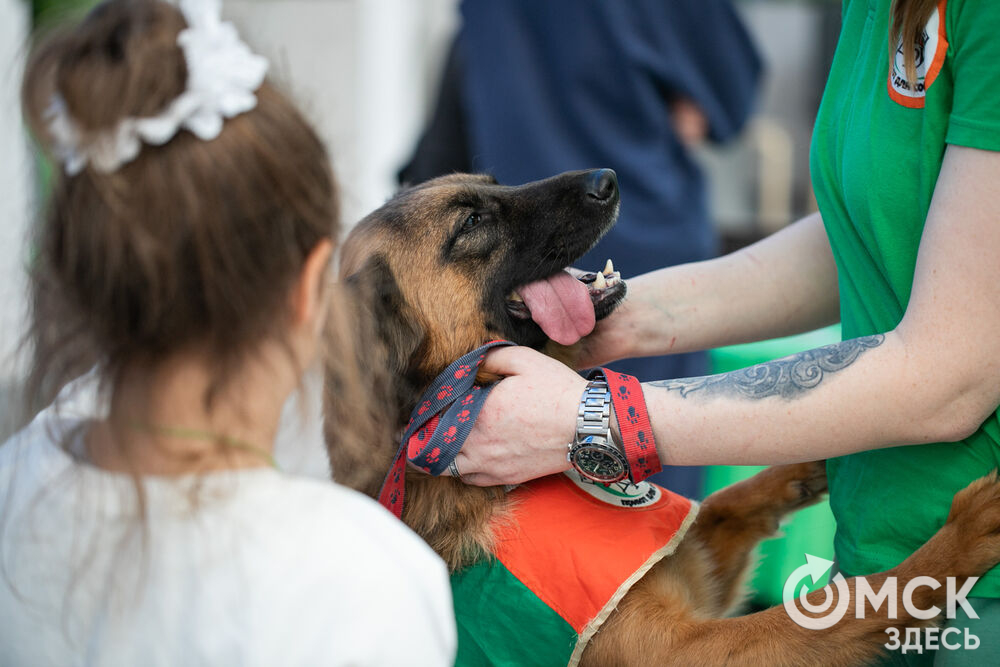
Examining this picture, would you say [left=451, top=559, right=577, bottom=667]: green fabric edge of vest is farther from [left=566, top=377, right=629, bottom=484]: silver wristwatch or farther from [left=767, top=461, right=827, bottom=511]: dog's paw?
[left=767, top=461, right=827, bottom=511]: dog's paw

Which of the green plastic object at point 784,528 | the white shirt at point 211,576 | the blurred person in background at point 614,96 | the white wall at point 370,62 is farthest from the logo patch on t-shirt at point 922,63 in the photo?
the white wall at point 370,62

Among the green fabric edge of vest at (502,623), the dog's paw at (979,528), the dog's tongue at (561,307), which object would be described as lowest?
the green fabric edge of vest at (502,623)

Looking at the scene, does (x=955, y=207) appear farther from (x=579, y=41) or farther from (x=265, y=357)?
(x=579, y=41)

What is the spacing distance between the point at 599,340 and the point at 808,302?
19.1 inches

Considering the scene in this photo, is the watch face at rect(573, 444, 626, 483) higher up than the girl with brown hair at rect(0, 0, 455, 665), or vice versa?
the girl with brown hair at rect(0, 0, 455, 665)

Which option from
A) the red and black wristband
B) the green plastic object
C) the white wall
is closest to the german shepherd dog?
the red and black wristband

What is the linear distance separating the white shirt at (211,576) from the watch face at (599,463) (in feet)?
1.55

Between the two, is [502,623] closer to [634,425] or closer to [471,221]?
[634,425]

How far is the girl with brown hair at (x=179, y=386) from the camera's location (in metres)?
1.04

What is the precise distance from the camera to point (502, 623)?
1686mm

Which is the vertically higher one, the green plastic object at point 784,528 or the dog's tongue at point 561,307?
the dog's tongue at point 561,307

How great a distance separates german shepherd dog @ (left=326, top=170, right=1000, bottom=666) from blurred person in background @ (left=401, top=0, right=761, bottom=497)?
1.28 meters

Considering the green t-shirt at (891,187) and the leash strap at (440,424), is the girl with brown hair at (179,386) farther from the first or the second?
the green t-shirt at (891,187)

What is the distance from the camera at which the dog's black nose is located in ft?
7.07
